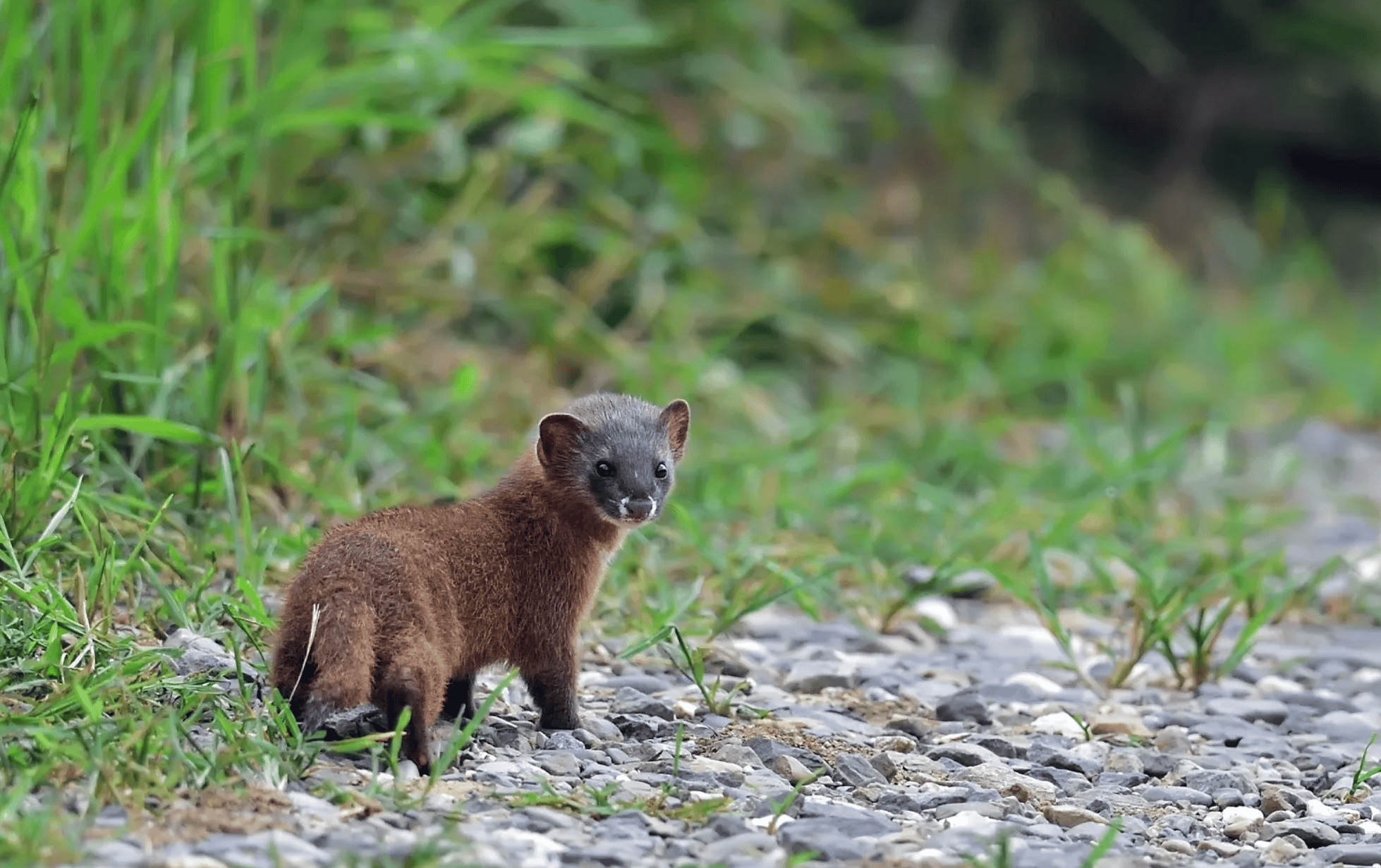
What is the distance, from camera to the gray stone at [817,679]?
3.89 meters

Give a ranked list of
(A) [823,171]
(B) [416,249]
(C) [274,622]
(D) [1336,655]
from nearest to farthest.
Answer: (C) [274,622] < (D) [1336,655] < (B) [416,249] < (A) [823,171]

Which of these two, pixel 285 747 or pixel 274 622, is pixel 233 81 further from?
pixel 285 747

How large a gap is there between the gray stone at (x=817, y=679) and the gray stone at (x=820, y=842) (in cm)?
110

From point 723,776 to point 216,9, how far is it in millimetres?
3079

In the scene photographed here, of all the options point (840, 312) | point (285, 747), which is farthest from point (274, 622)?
point (840, 312)

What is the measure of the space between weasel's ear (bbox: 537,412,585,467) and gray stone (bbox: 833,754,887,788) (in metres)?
0.92

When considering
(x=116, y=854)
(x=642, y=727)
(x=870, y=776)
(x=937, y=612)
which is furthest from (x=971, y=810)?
(x=937, y=612)

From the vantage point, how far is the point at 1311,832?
306 cm

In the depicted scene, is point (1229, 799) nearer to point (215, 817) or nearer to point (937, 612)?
point (937, 612)

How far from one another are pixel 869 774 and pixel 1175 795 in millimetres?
641

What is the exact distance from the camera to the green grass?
3553mm

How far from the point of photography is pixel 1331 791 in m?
3.38

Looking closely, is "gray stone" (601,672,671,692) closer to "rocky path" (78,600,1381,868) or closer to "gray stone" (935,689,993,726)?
"rocky path" (78,600,1381,868)

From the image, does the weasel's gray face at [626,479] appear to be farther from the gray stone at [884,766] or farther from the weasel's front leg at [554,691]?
the gray stone at [884,766]
